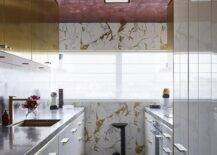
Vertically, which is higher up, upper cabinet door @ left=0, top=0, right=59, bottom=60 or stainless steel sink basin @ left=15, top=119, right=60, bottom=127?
upper cabinet door @ left=0, top=0, right=59, bottom=60

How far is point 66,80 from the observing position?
592cm

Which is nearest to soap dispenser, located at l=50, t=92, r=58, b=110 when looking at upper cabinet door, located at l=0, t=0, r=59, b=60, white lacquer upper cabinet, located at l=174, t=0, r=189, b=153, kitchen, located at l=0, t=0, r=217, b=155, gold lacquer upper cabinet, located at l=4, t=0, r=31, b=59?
kitchen, located at l=0, t=0, r=217, b=155

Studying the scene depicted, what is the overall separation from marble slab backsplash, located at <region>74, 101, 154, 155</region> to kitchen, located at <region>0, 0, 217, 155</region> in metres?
0.02

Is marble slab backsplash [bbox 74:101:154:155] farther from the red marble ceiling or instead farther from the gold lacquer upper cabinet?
the gold lacquer upper cabinet

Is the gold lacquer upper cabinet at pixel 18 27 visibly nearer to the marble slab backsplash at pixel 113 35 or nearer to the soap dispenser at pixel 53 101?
the soap dispenser at pixel 53 101

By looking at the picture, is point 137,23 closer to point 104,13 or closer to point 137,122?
point 104,13

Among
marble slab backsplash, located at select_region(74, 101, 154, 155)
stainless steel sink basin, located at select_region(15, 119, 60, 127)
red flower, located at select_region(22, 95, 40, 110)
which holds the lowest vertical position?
marble slab backsplash, located at select_region(74, 101, 154, 155)

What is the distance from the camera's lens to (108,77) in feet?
19.4

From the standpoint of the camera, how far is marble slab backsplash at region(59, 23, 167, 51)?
229 inches

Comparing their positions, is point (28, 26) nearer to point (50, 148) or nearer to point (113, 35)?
point (50, 148)

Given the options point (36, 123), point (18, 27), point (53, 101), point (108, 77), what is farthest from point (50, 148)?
point (108, 77)

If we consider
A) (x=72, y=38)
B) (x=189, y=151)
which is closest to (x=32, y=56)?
(x=189, y=151)

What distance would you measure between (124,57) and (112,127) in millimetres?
1235

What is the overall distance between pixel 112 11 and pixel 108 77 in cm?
134
